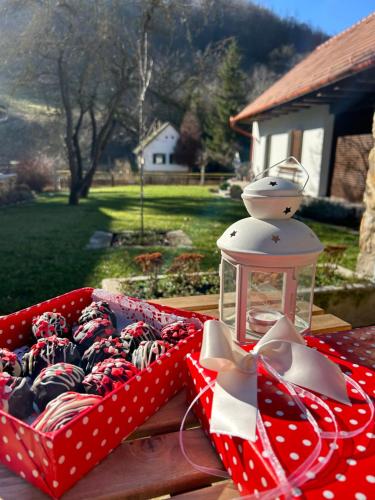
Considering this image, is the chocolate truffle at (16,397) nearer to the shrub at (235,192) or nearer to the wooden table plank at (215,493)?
the wooden table plank at (215,493)

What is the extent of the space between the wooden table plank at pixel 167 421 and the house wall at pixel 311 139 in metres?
8.98

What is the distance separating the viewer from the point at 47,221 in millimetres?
8875

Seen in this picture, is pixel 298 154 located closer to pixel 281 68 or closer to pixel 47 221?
pixel 47 221

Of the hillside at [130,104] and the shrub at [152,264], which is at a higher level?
the hillside at [130,104]

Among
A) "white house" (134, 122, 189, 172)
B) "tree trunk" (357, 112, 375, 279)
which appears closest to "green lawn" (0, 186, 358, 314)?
"tree trunk" (357, 112, 375, 279)

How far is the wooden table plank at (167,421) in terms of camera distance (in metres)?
0.95

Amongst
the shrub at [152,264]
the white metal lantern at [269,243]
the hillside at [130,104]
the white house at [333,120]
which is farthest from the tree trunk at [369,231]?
the hillside at [130,104]

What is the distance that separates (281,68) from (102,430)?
4955 cm

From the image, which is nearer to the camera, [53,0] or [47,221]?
[47,221]

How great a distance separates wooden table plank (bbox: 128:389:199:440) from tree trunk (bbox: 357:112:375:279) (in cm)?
268

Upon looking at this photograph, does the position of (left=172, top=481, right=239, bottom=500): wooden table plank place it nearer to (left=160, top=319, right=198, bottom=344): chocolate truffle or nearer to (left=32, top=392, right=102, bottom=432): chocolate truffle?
(left=32, top=392, right=102, bottom=432): chocolate truffle

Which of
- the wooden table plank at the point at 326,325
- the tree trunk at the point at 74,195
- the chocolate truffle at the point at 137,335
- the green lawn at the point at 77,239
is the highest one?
the chocolate truffle at the point at 137,335

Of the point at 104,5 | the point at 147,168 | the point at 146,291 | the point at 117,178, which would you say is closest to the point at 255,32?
the point at 147,168

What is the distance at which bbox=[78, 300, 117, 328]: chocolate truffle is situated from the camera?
47.2 inches
